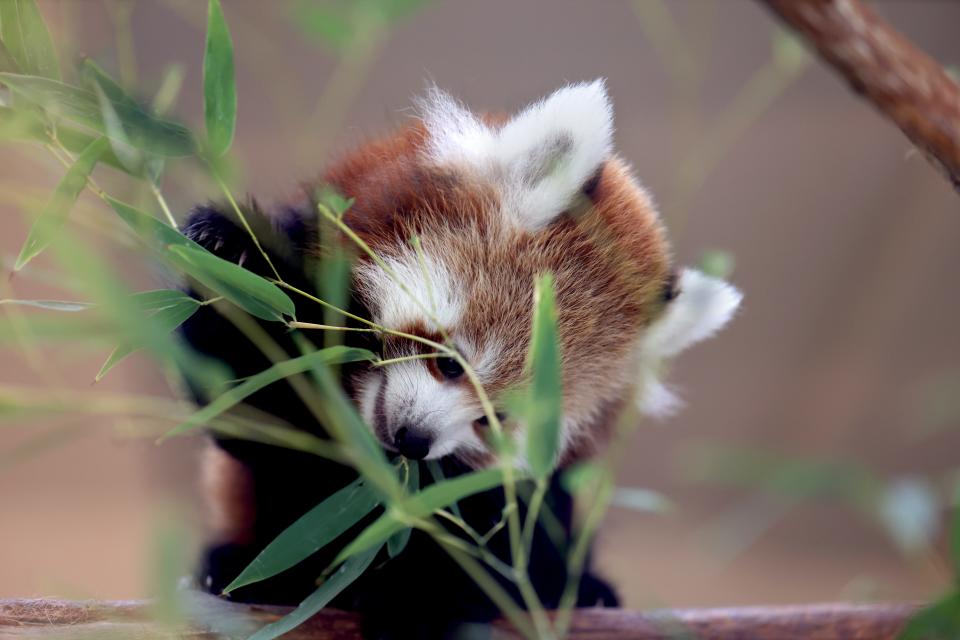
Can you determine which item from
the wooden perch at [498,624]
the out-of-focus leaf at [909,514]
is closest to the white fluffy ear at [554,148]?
the wooden perch at [498,624]

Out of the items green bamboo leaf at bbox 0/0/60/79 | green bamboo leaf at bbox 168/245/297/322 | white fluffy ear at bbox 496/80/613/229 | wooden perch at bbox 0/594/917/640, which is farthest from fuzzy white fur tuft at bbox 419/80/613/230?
wooden perch at bbox 0/594/917/640

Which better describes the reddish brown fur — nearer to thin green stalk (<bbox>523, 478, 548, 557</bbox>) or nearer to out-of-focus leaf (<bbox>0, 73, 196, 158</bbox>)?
thin green stalk (<bbox>523, 478, 548, 557</bbox>)

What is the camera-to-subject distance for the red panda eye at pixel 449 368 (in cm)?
157

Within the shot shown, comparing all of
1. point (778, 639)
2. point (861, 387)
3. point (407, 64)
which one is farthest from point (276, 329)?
point (861, 387)

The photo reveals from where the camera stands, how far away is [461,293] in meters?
1.58

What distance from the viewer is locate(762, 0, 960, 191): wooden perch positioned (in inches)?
39.8

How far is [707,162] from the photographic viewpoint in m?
3.50

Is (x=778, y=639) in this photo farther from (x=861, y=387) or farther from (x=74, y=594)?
(x=861, y=387)

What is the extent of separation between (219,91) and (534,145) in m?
0.55

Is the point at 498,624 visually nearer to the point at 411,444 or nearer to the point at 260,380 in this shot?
the point at 411,444

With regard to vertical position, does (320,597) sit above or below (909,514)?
above

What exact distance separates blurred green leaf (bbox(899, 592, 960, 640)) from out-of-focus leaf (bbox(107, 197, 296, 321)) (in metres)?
1.08

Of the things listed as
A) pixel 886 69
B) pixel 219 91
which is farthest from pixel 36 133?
pixel 886 69

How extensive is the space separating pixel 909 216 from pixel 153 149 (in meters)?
3.36
